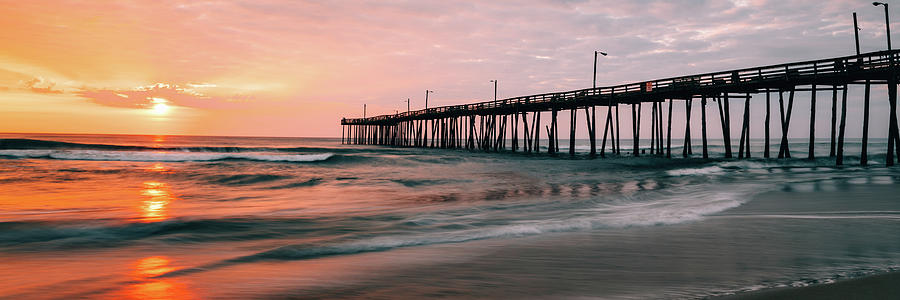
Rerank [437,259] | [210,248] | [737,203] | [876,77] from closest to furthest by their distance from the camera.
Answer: [437,259] → [210,248] → [737,203] → [876,77]

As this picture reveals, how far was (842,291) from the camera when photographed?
3.76 metres

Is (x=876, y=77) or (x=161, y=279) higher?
(x=876, y=77)

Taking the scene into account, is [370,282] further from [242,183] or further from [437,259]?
[242,183]

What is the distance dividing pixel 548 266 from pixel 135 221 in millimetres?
7029

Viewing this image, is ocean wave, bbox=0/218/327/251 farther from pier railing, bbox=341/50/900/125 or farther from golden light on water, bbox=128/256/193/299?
pier railing, bbox=341/50/900/125

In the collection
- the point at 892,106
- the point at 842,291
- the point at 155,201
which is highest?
the point at 892,106

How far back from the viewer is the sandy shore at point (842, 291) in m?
3.63

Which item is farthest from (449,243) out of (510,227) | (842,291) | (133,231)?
(133,231)

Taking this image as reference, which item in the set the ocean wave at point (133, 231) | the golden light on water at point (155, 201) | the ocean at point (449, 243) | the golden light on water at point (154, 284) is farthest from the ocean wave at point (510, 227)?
the golden light on water at point (155, 201)

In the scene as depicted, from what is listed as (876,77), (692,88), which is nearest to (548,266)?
(876,77)

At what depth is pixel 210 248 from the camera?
6266mm

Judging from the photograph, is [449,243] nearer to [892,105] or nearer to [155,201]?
Answer: [155,201]

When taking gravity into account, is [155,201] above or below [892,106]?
below

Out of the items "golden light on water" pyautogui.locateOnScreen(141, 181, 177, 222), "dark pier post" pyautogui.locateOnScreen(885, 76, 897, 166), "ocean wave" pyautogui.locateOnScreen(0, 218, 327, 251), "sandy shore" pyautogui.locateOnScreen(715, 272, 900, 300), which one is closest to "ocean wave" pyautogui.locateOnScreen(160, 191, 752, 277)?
"ocean wave" pyautogui.locateOnScreen(0, 218, 327, 251)
